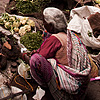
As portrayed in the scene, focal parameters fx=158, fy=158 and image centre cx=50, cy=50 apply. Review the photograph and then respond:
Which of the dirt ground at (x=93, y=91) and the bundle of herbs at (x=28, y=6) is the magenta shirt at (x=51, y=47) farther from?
the bundle of herbs at (x=28, y=6)

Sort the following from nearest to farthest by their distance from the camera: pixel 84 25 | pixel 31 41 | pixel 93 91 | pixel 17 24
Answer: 1. pixel 93 91
2. pixel 31 41
3. pixel 84 25
4. pixel 17 24

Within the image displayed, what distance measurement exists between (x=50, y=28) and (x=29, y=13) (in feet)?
13.3

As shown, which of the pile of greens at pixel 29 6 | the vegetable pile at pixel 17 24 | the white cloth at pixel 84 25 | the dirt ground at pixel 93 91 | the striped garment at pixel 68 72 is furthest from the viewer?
the pile of greens at pixel 29 6

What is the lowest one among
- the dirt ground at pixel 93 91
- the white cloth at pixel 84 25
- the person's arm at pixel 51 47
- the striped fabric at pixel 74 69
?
the dirt ground at pixel 93 91

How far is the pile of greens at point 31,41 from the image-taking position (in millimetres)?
4117

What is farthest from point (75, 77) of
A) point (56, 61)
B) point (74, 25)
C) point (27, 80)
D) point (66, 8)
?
point (66, 8)

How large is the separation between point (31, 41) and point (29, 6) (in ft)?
8.11

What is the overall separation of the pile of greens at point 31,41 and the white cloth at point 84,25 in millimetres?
904

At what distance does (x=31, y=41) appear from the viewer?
13.7 feet

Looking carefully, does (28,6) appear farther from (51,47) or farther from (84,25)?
(51,47)

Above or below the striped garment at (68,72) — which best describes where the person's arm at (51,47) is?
above

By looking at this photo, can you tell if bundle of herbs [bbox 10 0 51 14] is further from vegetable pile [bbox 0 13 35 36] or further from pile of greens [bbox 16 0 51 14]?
vegetable pile [bbox 0 13 35 36]

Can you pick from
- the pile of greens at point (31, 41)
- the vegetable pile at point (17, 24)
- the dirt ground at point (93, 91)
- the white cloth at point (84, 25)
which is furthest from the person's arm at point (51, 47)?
the vegetable pile at point (17, 24)

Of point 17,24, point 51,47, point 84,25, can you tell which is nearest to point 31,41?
point 17,24
